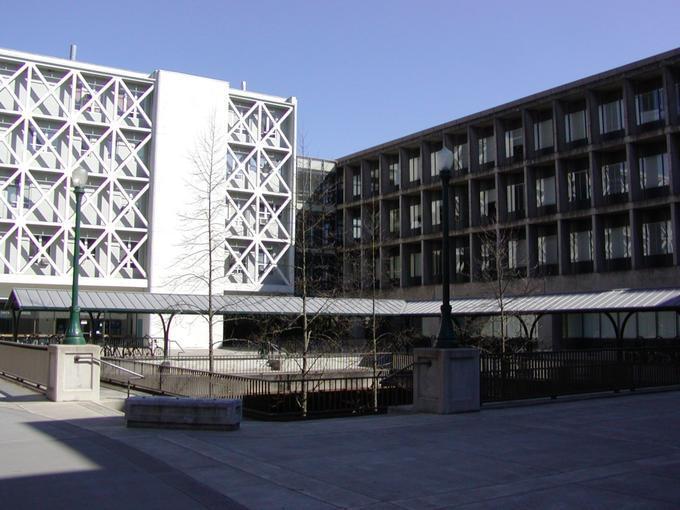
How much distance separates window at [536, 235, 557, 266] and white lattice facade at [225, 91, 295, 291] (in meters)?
23.8

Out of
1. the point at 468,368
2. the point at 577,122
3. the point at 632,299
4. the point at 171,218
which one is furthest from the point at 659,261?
the point at 171,218

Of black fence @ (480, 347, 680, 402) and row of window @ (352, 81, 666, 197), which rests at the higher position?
row of window @ (352, 81, 666, 197)

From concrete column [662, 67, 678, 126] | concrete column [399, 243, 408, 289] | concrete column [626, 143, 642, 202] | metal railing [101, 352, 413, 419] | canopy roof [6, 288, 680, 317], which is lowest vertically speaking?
metal railing [101, 352, 413, 419]

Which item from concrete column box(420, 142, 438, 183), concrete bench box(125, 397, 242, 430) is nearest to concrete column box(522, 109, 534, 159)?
concrete column box(420, 142, 438, 183)

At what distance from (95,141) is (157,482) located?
188 ft

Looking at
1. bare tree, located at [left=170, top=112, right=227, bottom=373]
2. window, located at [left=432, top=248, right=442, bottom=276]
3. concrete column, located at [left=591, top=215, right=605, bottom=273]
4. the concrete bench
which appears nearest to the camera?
the concrete bench

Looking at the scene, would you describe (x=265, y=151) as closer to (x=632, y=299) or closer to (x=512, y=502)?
(x=632, y=299)

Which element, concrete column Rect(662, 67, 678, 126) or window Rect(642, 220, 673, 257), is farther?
window Rect(642, 220, 673, 257)

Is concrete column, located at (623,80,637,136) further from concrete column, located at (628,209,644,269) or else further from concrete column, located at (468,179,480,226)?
concrete column, located at (468,179,480,226)

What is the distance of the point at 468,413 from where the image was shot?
1462 centimetres

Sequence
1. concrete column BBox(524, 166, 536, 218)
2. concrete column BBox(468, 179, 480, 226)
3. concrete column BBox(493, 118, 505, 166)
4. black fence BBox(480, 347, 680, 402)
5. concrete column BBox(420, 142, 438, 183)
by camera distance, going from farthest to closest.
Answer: concrete column BBox(420, 142, 438, 183) → concrete column BBox(468, 179, 480, 226) → concrete column BBox(493, 118, 505, 166) → concrete column BBox(524, 166, 536, 218) → black fence BBox(480, 347, 680, 402)

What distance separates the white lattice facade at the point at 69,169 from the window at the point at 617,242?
37.7 metres

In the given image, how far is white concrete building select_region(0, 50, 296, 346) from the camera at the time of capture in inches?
2269

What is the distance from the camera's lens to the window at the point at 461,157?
60.0m
